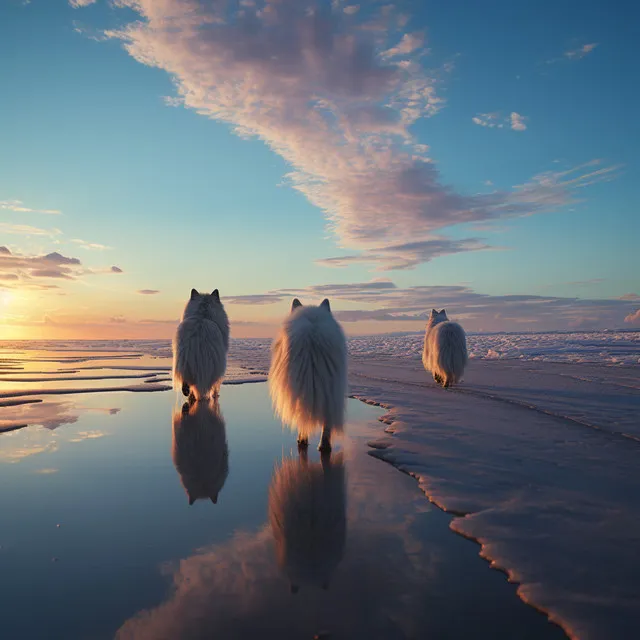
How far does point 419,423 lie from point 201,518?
413cm

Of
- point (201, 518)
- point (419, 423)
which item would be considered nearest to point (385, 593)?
point (201, 518)

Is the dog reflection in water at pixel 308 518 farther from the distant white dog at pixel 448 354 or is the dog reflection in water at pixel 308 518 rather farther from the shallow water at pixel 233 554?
the distant white dog at pixel 448 354

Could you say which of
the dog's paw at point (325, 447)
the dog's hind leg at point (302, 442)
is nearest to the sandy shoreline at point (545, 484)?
the dog's paw at point (325, 447)

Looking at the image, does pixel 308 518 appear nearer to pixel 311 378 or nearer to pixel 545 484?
pixel 311 378

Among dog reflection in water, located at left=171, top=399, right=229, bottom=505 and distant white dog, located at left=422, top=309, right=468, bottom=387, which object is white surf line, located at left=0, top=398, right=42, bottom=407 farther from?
distant white dog, located at left=422, top=309, right=468, bottom=387

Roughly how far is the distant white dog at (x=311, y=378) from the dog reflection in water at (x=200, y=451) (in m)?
0.91

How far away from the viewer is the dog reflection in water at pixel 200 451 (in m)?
3.96

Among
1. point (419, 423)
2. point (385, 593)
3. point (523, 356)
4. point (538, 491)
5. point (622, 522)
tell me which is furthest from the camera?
point (523, 356)

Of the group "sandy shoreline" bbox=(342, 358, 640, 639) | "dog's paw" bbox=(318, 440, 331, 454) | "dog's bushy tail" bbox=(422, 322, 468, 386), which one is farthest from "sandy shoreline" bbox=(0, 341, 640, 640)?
"dog's bushy tail" bbox=(422, 322, 468, 386)

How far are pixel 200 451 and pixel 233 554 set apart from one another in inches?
101

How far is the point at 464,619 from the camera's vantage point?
208 cm

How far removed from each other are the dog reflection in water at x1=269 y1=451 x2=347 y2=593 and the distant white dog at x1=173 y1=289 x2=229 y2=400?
13.3 feet

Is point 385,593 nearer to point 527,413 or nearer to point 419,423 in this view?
point 419,423

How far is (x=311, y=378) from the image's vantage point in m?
4.83
